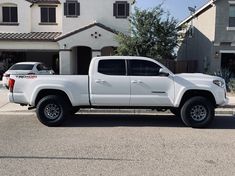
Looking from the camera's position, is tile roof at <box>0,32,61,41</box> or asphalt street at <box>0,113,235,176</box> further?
tile roof at <box>0,32,61,41</box>

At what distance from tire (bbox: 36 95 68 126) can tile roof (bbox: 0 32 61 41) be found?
18.6 m

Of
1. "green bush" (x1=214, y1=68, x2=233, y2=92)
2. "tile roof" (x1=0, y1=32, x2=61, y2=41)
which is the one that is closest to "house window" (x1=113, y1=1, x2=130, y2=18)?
"tile roof" (x1=0, y1=32, x2=61, y2=41)

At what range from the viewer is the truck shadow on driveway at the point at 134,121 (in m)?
10.6

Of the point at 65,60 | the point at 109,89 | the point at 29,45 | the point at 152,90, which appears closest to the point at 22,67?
the point at 65,60

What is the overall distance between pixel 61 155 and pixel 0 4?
25322mm

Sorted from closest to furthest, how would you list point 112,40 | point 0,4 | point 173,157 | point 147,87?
point 173,157 < point 147,87 < point 112,40 < point 0,4

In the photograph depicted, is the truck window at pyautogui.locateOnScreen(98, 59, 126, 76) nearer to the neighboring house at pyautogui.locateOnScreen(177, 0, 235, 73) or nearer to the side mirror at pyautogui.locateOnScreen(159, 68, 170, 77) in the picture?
the side mirror at pyautogui.locateOnScreen(159, 68, 170, 77)

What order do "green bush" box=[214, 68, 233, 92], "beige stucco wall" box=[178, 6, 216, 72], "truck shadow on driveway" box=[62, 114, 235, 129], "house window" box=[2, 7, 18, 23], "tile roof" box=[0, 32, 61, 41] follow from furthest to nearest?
"house window" box=[2, 7, 18, 23] < "tile roof" box=[0, 32, 61, 41] < "beige stucco wall" box=[178, 6, 216, 72] < "green bush" box=[214, 68, 233, 92] < "truck shadow on driveway" box=[62, 114, 235, 129]

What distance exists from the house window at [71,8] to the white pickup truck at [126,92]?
62.7ft

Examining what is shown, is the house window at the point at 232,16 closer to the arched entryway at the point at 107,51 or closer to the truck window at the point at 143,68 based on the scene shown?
the arched entryway at the point at 107,51

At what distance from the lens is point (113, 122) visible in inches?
434

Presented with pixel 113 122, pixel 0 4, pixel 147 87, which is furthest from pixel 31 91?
pixel 0 4

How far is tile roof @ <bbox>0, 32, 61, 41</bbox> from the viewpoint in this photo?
2855 centimetres

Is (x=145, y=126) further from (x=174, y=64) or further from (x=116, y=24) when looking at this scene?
(x=116, y=24)
